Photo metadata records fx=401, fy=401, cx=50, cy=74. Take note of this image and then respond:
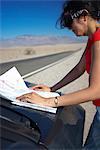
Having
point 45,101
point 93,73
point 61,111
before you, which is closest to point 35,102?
point 45,101

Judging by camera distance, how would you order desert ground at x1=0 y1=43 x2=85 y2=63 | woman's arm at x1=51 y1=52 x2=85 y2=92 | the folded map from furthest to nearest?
desert ground at x1=0 y1=43 x2=85 y2=63 → woman's arm at x1=51 y1=52 x2=85 y2=92 → the folded map

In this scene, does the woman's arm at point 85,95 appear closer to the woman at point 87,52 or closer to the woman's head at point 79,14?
the woman at point 87,52

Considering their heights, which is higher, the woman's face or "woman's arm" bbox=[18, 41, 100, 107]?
the woman's face

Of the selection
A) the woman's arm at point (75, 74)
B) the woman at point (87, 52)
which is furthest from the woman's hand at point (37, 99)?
the woman's arm at point (75, 74)

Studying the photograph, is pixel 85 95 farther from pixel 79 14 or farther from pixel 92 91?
pixel 79 14

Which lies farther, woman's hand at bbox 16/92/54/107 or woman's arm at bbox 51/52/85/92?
woman's arm at bbox 51/52/85/92

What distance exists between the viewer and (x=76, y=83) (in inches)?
518

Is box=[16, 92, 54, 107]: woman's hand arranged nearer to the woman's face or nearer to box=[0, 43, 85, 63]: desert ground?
the woman's face

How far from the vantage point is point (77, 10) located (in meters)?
2.90

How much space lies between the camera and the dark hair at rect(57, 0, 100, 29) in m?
2.91

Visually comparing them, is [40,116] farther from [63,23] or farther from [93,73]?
[63,23]

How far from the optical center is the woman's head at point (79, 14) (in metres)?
2.91

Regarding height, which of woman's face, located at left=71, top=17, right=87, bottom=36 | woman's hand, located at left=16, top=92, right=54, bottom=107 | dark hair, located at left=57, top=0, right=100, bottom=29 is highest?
dark hair, located at left=57, top=0, right=100, bottom=29

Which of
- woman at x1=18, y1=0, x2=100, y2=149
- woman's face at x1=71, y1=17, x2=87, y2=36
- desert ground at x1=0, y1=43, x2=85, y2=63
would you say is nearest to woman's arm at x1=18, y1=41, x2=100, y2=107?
woman at x1=18, y1=0, x2=100, y2=149
